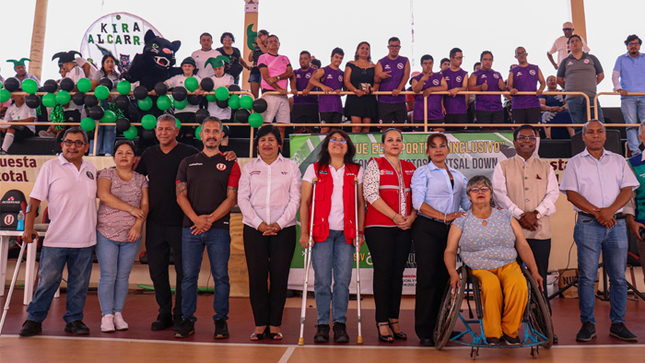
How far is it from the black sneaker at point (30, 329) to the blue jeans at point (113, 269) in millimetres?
489

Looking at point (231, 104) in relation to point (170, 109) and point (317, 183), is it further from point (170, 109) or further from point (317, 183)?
point (317, 183)

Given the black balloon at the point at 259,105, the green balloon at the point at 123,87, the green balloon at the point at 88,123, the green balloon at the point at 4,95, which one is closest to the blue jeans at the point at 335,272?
the black balloon at the point at 259,105

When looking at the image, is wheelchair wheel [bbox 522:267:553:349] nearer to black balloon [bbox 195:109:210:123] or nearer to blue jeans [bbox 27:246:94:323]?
blue jeans [bbox 27:246:94:323]

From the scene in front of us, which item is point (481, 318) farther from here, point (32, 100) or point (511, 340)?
point (32, 100)

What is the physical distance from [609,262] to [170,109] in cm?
575

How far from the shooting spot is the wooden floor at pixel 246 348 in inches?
132

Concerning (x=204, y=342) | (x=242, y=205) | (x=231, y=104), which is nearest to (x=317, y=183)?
(x=242, y=205)

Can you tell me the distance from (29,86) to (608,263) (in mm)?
7400

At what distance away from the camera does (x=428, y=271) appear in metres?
3.76

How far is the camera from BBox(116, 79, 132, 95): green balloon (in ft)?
22.6

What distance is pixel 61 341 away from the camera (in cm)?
377

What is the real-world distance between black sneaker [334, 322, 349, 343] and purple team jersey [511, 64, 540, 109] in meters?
5.25

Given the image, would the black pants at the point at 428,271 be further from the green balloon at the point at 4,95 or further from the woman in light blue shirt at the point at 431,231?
the green balloon at the point at 4,95

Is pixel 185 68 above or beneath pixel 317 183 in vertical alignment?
above
